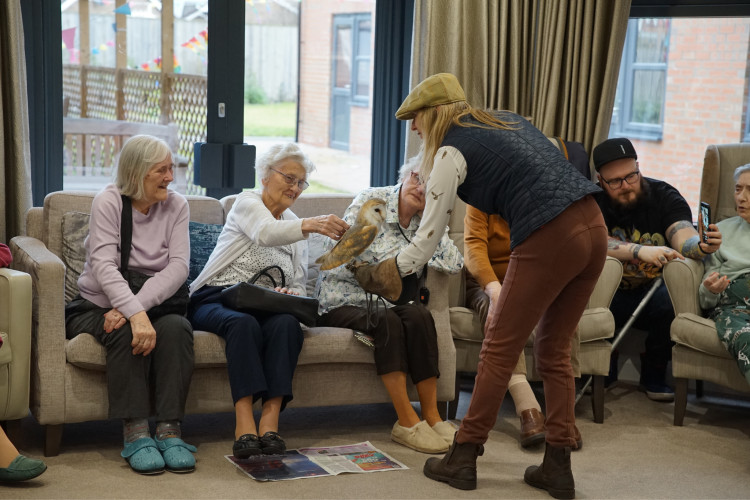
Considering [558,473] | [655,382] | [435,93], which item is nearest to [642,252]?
[655,382]

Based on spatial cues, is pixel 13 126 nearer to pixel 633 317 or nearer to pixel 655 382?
pixel 633 317

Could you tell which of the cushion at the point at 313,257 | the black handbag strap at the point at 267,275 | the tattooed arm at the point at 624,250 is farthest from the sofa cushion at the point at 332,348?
the tattooed arm at the point at 624,250

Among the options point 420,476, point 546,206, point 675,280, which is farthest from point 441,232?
point 675,280

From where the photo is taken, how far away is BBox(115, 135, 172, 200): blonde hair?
3143 mm

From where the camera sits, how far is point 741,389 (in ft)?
11.6

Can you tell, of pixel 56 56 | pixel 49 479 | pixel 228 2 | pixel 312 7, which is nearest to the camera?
pixel 49 479

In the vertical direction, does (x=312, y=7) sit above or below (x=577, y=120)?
above

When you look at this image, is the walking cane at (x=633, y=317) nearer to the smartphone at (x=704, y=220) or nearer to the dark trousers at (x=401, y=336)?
the smartphone at (x=704, y=220)

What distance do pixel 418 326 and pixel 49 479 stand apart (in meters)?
1.37

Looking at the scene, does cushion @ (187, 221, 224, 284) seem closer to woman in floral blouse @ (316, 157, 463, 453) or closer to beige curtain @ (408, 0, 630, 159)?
woman in floral blouse @ (316, 157, 463, 453)

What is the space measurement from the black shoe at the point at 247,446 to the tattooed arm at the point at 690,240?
6.53 ft

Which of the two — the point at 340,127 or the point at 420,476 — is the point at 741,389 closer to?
the point at 420,476

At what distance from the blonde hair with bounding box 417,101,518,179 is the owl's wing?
0.52 m

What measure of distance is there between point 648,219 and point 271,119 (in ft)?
6.44
